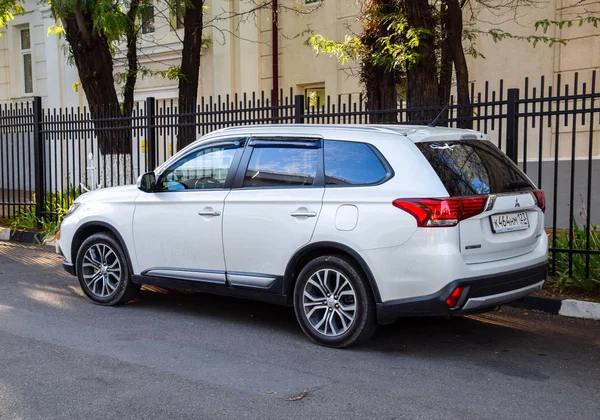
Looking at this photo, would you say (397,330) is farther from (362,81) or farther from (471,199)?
(362,81)

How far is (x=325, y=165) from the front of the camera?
593 cm

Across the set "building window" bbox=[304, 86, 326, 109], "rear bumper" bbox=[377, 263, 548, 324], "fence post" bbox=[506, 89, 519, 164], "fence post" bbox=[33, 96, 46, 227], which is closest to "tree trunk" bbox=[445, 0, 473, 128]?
"fence post" bbox=[506, 89, 519, 164]

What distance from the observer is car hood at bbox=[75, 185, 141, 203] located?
7.21 m

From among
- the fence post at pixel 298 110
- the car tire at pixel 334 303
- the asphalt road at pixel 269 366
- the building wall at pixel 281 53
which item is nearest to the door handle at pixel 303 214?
the car tire at pixel 334 303

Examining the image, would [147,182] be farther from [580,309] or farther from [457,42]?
[457,42]

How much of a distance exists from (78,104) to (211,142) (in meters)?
16.4

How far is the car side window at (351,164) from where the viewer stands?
5623 mm

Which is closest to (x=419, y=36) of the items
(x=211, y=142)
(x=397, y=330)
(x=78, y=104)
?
(x=211, y=142)

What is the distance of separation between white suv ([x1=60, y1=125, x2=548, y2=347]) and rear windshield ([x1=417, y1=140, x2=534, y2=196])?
12 mm

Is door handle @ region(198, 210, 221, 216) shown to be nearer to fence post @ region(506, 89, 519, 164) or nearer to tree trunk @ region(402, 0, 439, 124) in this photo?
fence post @ region(506, 89, 519, 164)

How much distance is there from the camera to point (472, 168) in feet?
18.4

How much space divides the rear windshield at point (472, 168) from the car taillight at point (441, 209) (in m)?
0.10

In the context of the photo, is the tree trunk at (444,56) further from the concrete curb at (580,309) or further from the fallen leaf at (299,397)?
the fallen leaf at (299,397)

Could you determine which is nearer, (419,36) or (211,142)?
(211,142)
